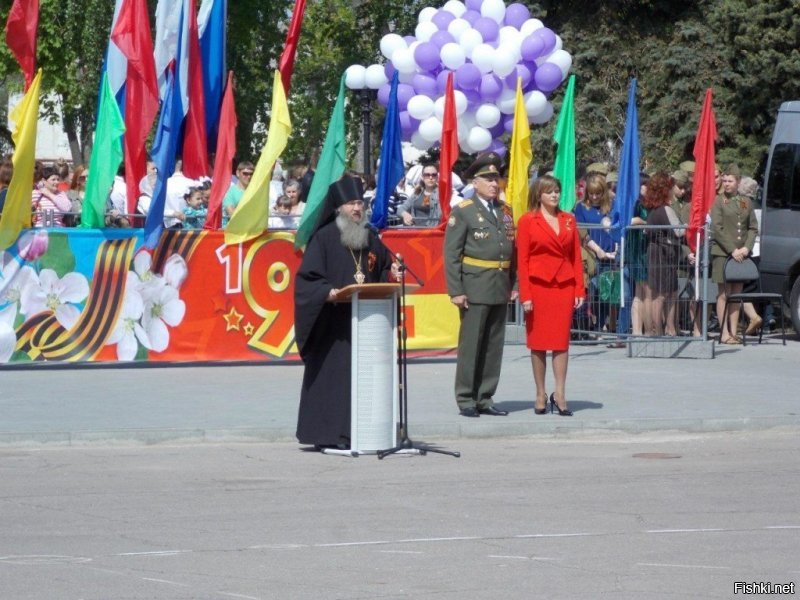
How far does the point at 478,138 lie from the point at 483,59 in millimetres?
1185

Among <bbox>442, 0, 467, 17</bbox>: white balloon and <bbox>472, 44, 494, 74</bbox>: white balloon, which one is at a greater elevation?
<bbox>442, 0, 467, 17</bbox>: white balloon

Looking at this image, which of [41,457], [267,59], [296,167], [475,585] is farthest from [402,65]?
[267,59]

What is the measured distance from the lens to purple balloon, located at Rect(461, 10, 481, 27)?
79.9 feet

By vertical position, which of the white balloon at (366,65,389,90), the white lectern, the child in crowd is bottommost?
the white lectern

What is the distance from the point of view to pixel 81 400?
13.4 meters

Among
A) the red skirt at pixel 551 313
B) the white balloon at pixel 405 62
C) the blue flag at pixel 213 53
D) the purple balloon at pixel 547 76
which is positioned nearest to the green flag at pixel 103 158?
the blue flag at pixel 213 53

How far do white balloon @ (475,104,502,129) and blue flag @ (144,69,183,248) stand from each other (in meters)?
7.95

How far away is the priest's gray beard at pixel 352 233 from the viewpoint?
10.9 m

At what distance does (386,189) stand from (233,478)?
6351 mm

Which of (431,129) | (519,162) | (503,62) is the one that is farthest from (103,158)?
(503,62)

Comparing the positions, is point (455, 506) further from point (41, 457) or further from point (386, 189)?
point (386, 189)

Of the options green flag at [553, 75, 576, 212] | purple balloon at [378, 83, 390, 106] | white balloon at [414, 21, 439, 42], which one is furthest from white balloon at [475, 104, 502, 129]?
green flag at [553, 75, 576, 212]

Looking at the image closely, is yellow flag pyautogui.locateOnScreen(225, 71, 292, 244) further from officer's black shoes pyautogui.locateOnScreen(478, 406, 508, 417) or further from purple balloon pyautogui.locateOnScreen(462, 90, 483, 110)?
purple balloon pyautogui.locateOnScreen(462, 90, 483, 110)

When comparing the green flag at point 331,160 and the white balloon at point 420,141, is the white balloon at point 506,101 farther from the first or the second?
the green flag at point 331,160
